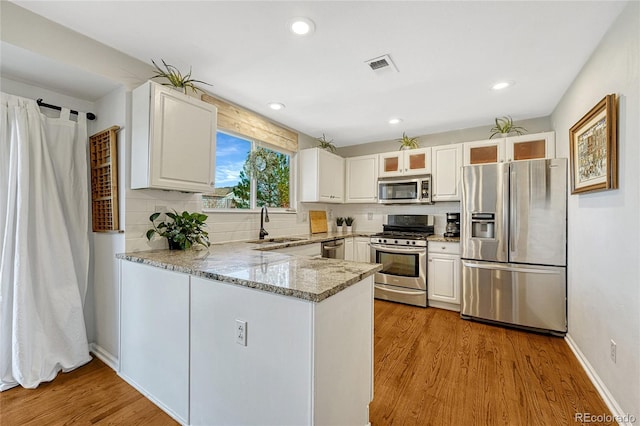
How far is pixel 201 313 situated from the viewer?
1484 mm

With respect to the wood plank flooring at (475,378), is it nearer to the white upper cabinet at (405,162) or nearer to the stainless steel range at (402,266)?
the stainless steel range at (402,266)

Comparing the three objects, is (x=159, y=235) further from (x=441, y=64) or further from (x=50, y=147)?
(x=441, y=64)

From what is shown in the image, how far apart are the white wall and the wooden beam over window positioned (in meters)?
3.07

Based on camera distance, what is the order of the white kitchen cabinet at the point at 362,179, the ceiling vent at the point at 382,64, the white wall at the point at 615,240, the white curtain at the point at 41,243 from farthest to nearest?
1. the white kitchen cabinet at the point at 362,179
2. the ceiling vent at the point at 382,64
3. the white curtain at the point at 41,243
4. the white wall at the point at 615,240

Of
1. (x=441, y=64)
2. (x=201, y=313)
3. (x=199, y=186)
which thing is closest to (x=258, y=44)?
(x=199, y=186)

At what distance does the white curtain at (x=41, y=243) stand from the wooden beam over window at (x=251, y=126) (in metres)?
1.14

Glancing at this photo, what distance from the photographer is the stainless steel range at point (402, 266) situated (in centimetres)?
359

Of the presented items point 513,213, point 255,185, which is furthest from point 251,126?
point 513,213

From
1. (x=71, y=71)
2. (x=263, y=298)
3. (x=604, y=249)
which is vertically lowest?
(x=263, y=298)

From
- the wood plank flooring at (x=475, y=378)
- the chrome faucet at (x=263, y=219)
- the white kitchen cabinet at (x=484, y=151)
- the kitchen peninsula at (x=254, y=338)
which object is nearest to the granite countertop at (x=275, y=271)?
the kitchen peninsula at (x=254, y=338)

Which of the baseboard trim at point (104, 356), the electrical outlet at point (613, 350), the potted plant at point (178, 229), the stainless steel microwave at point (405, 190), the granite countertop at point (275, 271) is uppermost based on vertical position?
→ the stainless steel microwave at point (405, 190)

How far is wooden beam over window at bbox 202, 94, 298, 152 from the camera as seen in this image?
2.90 m

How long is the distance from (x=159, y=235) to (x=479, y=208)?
326 cm

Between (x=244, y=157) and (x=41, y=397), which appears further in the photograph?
(x=244, y=157)
